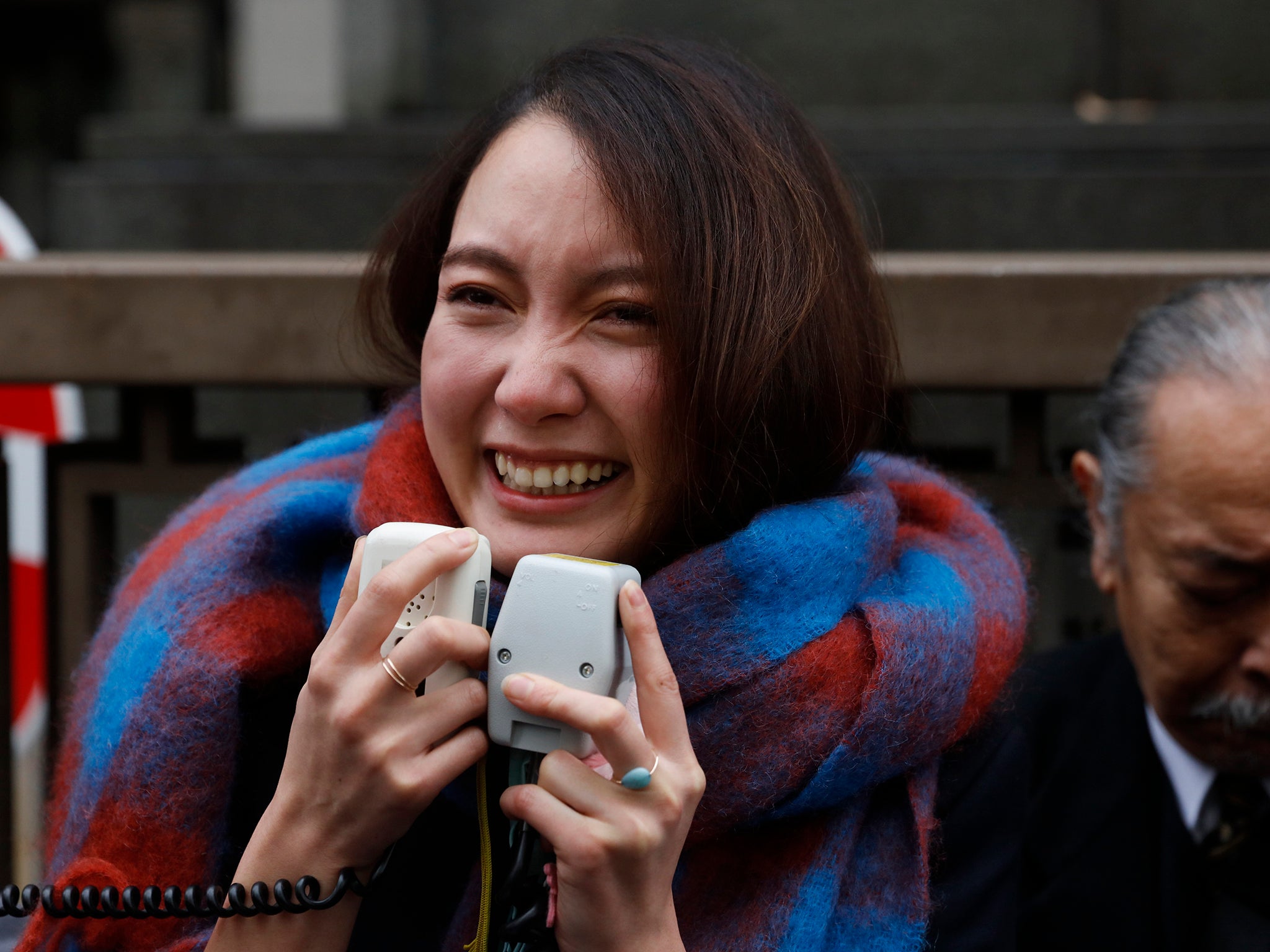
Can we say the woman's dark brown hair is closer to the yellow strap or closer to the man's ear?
the yellow strap

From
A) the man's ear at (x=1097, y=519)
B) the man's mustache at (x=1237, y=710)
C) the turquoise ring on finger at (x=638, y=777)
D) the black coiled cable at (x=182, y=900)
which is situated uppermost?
the turquoise ring on finger at (x=638, y=777)

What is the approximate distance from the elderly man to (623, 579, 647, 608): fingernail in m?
0.92

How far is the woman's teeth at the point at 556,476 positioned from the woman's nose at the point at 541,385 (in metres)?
0.07

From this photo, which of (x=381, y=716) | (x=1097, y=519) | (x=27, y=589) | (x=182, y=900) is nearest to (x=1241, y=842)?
(x=1097, y=519)

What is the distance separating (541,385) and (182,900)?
2.53 feet

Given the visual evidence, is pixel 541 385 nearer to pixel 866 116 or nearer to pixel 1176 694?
pixel 1176 694

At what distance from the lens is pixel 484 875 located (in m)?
1.43

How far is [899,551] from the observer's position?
1.95 m

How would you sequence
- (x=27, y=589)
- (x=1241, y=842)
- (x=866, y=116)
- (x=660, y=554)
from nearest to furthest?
(x=660, y=554) → (x=1241, y=842) → (x=27, y=589) → (x=866, y=116)

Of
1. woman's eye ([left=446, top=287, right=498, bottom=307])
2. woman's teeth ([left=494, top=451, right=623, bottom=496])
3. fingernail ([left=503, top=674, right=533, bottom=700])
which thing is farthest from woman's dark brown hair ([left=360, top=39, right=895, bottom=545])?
fingernail ([left=503, top=674, right=533, bottom=700])

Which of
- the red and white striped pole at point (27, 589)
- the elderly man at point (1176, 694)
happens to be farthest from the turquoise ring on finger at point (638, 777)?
the red and white striped pole at point (27, 589)

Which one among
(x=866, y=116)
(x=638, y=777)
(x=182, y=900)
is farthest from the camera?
(x=866, y=116)

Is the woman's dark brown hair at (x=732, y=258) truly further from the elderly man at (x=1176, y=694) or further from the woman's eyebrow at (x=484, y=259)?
the elderly man at (x=1176, y=694)

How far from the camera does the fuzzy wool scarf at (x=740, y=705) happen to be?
5.26ft
